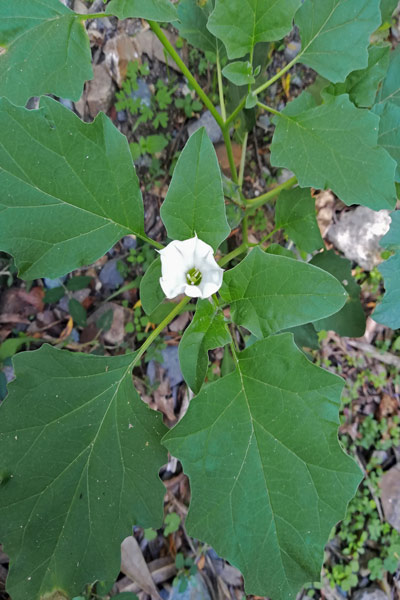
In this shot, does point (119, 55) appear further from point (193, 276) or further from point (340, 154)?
point (193, 276)

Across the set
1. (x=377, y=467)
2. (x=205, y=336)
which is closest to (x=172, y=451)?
(x=205, y=336)

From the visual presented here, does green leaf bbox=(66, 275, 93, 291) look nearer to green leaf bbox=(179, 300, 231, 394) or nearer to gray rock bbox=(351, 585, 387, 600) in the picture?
green leaf bbox=(179, 300, 231, 394)

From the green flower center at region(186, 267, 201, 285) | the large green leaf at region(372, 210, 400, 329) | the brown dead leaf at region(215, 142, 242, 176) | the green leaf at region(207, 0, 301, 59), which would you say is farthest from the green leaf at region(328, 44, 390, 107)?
the green flower center at region(186, 267, 201, 285)

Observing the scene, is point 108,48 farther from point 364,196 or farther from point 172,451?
point 172,451

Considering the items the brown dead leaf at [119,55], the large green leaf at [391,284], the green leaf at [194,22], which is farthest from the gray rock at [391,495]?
the brown dead leaf at [119,55]

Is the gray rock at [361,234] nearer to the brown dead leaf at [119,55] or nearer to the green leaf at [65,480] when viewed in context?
the brown dead leaf at [119,55]

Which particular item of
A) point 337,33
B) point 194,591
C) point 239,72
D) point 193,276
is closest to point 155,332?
point 193,276
